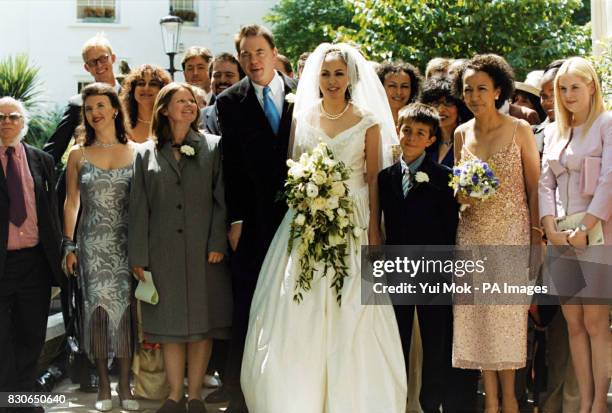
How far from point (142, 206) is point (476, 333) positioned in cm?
257

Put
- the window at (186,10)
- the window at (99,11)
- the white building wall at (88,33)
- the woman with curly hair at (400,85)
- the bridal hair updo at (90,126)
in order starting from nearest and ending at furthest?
the bridal hair updo at (90,126) → the woman with curly hair at (400,85) → the white building wall at (88,33) → the window at (99,11) → the window at (186,10)


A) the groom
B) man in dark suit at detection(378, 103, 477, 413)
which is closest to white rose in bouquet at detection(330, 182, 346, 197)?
man in dark suit at detection(378, 103, 477, 413)

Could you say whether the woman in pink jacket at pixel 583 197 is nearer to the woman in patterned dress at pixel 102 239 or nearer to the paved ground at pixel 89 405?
the paved ground at pixel 89 405

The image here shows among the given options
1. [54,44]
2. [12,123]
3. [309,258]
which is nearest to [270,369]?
[309,258]

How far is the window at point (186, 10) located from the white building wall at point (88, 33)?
180 millimetres

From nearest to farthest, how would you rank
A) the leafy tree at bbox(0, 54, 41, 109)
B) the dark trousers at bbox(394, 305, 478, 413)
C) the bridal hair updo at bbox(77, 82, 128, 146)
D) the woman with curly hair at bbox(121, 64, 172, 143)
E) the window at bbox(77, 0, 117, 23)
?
1. the dark trousers at bbox(394, 305, 478, 413)
2. the bridal hair updo at bbox(77, 82, 128, 146)
3. the woman with curly hair at bbox(121, 64, 172, 143)
4. the leafy tree at bbox(0, 54, 41, 109)
5. the window at bbox(77, 0, 117, 23)

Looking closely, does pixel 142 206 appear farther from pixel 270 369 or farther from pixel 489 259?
pixel 489 259

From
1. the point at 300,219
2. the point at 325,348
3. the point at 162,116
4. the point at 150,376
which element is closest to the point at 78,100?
the point at 162,116

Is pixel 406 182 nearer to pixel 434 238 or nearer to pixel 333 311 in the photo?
pixel 434 238

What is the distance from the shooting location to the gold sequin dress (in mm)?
6652

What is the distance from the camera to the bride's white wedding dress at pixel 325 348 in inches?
259

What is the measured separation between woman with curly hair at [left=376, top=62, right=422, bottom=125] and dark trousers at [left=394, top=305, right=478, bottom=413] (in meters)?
2.06

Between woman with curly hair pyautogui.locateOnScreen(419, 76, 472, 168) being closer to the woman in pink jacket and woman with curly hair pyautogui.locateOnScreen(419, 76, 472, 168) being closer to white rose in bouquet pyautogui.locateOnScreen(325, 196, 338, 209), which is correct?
the woman in pink jacket

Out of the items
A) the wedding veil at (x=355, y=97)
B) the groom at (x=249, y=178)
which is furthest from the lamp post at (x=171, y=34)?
the wedding veil at (x=355, y=97)
